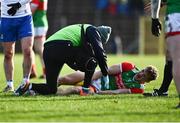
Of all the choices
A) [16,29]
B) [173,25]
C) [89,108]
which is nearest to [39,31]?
[16,29]

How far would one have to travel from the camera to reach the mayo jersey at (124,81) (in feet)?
39.5

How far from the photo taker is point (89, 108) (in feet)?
31.4

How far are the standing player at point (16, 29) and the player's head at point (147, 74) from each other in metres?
1.97

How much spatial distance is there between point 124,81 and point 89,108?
2.62 m

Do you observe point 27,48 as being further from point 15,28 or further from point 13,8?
point 13,8

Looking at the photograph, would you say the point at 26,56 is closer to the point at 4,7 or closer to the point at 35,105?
the point at 4,7

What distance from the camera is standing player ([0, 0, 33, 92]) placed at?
12359 mm

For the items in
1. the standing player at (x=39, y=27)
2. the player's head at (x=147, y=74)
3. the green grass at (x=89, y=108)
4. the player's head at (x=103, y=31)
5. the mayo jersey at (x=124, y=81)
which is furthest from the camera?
the standing player at (x=39, y=27)

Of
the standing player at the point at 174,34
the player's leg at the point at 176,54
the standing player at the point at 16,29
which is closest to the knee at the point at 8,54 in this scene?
the standing player at the point at 16,29

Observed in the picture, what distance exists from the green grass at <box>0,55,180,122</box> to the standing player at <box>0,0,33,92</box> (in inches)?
37.8

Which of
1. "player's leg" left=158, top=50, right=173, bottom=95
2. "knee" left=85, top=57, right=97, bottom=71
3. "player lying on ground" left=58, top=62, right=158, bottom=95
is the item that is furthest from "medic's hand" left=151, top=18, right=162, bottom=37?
"player lying on ground" left=58, top=62, right=158, bottom=95

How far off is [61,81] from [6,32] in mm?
Result: 1295

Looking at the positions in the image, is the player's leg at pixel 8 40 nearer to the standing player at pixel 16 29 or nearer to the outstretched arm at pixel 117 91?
the standing player at pixel 16 29

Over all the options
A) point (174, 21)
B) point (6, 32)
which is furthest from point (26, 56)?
point (174, 21)
